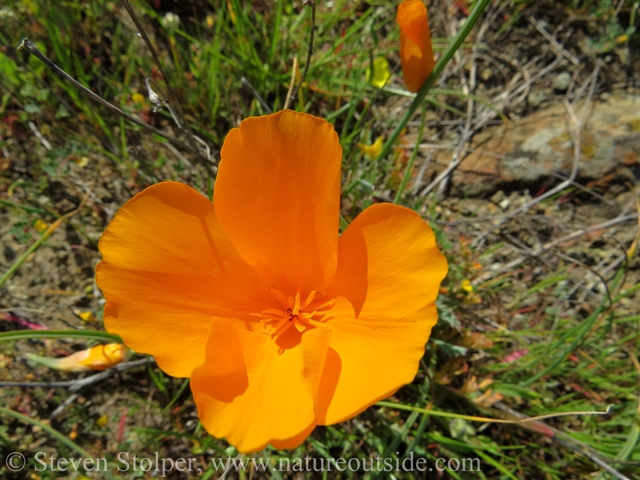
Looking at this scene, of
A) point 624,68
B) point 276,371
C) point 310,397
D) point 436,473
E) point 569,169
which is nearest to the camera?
point 310,397

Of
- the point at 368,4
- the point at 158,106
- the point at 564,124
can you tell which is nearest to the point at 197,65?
the point at 368,4

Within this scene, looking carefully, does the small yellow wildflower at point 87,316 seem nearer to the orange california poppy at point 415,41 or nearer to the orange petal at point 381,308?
the orange petal at point 381,308

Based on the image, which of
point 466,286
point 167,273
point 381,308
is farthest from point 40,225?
point 466,286

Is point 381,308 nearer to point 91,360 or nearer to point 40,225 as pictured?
point 91,360

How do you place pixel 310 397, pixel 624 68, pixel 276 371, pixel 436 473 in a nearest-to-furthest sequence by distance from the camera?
pixel 310 397, pixel 276 371, pixel 436 473, pixel 624 68

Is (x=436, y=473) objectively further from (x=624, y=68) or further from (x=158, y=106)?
(x=624, y=68)

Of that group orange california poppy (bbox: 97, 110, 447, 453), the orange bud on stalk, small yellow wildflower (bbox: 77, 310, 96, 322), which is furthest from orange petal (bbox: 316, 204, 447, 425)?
small yellow wildflower (bbox: 77, 310, 96, 322)
